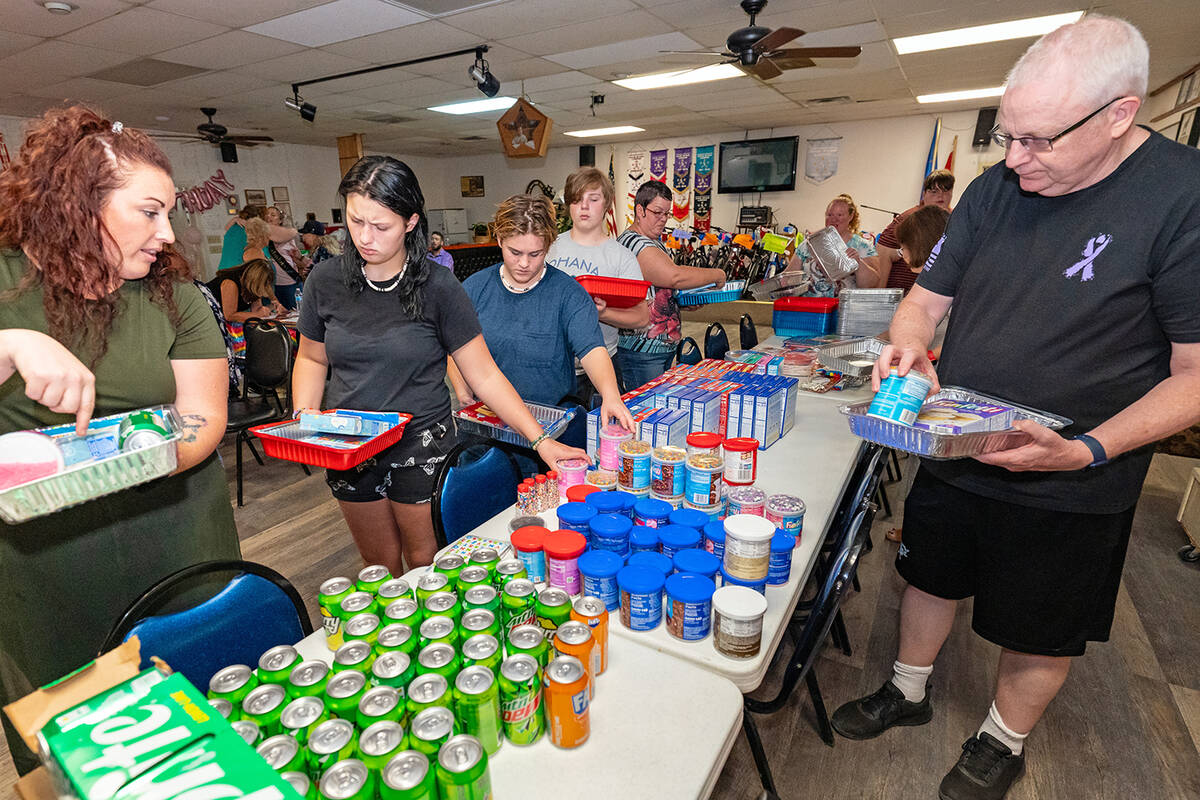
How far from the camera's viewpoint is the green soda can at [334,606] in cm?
99

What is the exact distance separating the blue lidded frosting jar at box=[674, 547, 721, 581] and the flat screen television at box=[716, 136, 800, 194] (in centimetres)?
1027

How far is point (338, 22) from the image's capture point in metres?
4.18

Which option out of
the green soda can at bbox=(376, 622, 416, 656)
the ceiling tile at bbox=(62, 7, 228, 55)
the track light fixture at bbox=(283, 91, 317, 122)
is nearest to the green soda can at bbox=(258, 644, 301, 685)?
the green soda can at bbox=(376, 622, 416, 656)

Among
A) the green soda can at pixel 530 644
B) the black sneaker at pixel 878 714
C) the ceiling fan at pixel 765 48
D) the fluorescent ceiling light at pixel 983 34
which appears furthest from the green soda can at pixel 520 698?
the fluorescent ceiling light at pixel 983 34

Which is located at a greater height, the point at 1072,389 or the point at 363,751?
the point at 1072,389

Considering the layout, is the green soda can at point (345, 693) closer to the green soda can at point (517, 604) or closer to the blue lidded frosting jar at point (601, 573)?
the green soda can at point (517, 604)

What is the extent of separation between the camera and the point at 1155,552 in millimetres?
2936

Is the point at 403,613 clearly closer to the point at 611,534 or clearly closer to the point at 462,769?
the point at 462,769

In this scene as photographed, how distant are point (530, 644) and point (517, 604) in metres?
0.11

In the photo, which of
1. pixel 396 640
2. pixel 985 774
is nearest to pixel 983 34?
pixel 985 774

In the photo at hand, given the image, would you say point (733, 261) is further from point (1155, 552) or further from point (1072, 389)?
point (1072, 389)

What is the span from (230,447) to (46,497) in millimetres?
4413

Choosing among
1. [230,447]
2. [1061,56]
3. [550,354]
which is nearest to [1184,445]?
[1061,56]

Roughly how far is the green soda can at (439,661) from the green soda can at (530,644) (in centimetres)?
8
